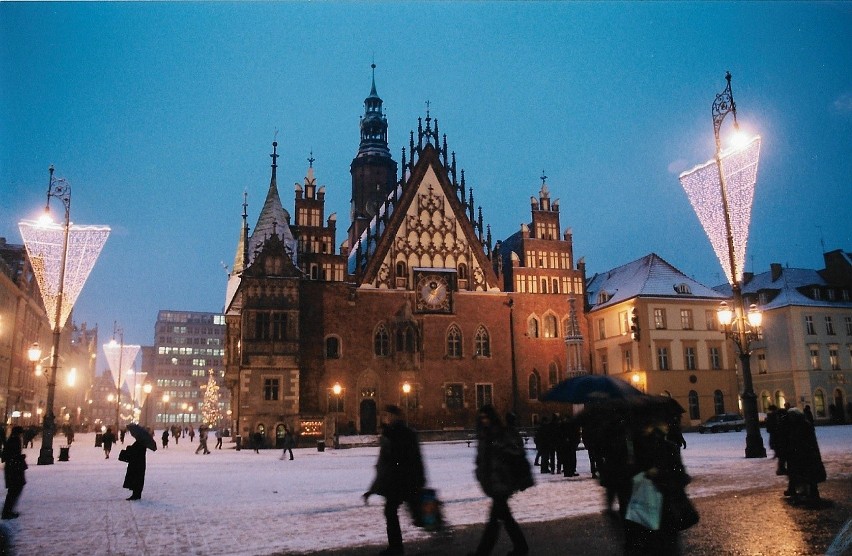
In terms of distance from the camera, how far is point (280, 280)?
1773 inches

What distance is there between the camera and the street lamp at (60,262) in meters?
28.2

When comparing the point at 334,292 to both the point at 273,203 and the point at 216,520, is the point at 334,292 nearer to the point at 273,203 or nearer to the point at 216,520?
the point at 273,203

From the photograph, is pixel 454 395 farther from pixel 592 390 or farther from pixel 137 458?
pixel 137 458

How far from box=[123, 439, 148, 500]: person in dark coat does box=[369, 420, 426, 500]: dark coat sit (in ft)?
30.0

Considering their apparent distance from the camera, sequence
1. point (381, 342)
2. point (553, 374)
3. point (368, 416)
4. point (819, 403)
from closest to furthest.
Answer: point (368, 416) → point (381, 342) → point (553, 374) → point (819, 403)

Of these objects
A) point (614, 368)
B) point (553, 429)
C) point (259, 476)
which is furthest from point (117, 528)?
point (614, 368)

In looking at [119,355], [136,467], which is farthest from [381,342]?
[136,467]

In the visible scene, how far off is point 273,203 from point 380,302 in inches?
439

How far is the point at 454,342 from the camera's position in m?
49.5

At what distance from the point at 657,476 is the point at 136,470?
490 inches

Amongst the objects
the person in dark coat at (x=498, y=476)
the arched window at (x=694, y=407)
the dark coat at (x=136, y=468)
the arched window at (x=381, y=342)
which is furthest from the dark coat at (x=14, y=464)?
the arched window at (x=694, y=407)

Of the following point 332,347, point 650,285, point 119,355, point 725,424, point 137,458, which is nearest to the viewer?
point 137,458

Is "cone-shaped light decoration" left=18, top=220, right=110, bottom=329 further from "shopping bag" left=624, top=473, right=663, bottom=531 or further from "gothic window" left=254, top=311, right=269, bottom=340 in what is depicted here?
"shopping bag" left=624, top=473, right=663, bottom=531

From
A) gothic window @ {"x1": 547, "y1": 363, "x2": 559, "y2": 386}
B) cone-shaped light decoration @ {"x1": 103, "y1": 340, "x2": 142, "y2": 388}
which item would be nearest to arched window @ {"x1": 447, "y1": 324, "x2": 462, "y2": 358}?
gothic window @ {"x1": 547, "y1": 363, "x2": 559, "y2": 386}
